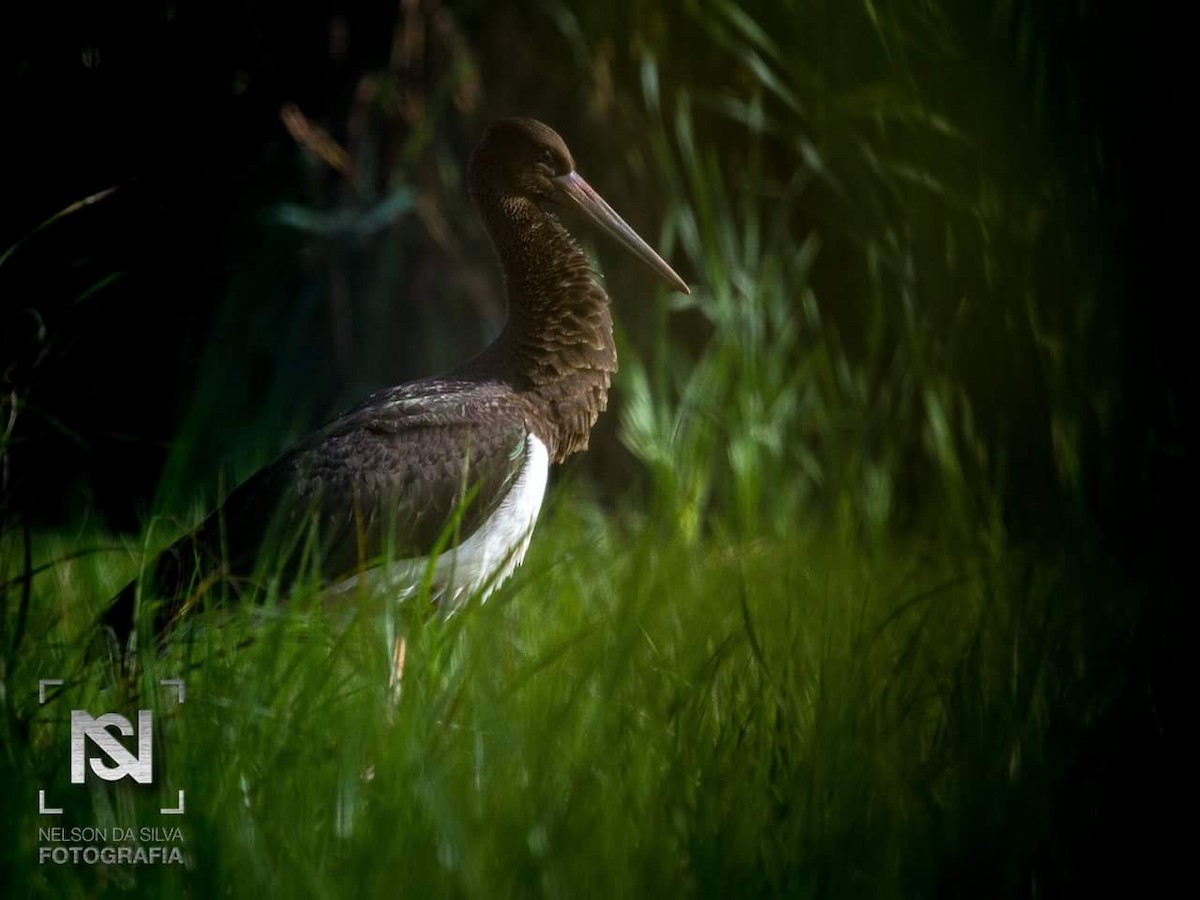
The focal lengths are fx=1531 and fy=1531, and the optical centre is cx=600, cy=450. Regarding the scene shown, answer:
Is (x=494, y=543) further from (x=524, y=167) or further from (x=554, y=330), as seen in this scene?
(x=524, y=167)

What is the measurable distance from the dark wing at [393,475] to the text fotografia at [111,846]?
99 cm

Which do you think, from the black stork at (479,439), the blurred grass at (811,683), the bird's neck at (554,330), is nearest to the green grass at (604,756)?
the blurred grass at (811,683)

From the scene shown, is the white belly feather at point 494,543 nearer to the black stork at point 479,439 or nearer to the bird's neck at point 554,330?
the black stork at point 479,439

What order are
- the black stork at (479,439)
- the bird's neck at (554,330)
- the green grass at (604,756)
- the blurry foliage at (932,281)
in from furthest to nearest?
→ the bird's neck at (554,330) → the black stork at (479,439) → the blurry foliage at (932,281) → the green grass at (604,756)

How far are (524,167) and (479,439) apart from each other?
2.27 ft

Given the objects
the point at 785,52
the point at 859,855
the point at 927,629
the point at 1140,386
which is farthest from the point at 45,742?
the point at 785,52

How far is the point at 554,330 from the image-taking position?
340 centimetres

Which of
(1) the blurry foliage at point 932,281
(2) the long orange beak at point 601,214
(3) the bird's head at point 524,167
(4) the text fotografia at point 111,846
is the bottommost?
(4) the text fotografia at point 111,846

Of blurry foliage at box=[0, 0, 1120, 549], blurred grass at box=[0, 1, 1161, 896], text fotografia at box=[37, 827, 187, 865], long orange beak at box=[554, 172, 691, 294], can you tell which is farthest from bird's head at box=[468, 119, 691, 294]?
text fotografia at box=[37, 827, 187, 865]

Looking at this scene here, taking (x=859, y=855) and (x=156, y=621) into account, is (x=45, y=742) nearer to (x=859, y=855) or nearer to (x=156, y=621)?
(x=156, y=621)

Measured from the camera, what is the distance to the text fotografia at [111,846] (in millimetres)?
2076

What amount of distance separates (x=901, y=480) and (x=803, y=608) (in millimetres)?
1890

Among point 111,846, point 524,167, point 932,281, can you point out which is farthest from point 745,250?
point 111,846

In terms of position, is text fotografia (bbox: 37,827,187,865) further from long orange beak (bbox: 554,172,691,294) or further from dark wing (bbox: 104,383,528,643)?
long orange beak (bbox: 554,172,691,294)
